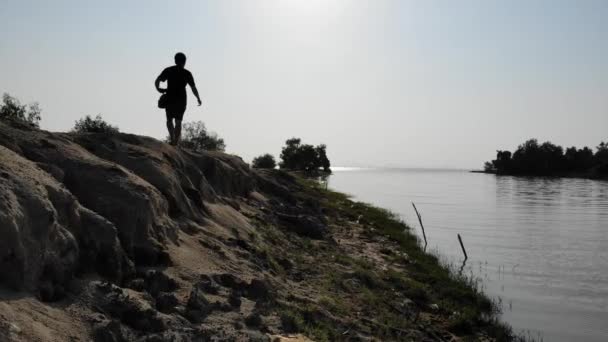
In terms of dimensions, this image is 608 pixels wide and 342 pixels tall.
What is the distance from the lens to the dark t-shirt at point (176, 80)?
12281mm

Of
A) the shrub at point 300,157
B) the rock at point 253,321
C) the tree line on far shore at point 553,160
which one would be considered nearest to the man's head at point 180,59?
the rock at point 253,321

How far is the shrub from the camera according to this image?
12294 centimetres

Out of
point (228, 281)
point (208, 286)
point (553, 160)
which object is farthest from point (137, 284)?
point (553, 160)

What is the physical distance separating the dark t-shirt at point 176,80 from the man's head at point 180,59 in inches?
4.0

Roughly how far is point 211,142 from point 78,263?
6705 centimetres

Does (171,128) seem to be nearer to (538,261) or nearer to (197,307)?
(197,307)

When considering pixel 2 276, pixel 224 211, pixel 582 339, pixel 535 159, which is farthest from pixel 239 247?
pixel 535 159

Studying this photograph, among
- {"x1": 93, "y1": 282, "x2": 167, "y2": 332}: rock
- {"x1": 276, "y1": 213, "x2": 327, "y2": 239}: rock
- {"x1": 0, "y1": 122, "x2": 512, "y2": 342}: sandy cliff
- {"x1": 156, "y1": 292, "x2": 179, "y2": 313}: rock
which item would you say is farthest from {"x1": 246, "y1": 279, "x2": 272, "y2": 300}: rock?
{"x1": 276, "y1": 213, "x2": 327, "y2": 239}: rock

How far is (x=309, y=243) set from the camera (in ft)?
46.2

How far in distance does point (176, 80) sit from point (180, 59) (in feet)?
1.73

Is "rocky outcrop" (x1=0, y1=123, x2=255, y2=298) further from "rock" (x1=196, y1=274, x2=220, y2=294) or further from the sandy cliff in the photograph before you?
"rock" (x1=196, y1=274, x2=220, y2=294)

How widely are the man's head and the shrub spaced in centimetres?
10850

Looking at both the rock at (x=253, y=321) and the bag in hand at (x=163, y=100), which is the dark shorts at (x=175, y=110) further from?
the rock at (x=253, y=321)

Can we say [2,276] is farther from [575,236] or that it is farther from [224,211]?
[575,236]
